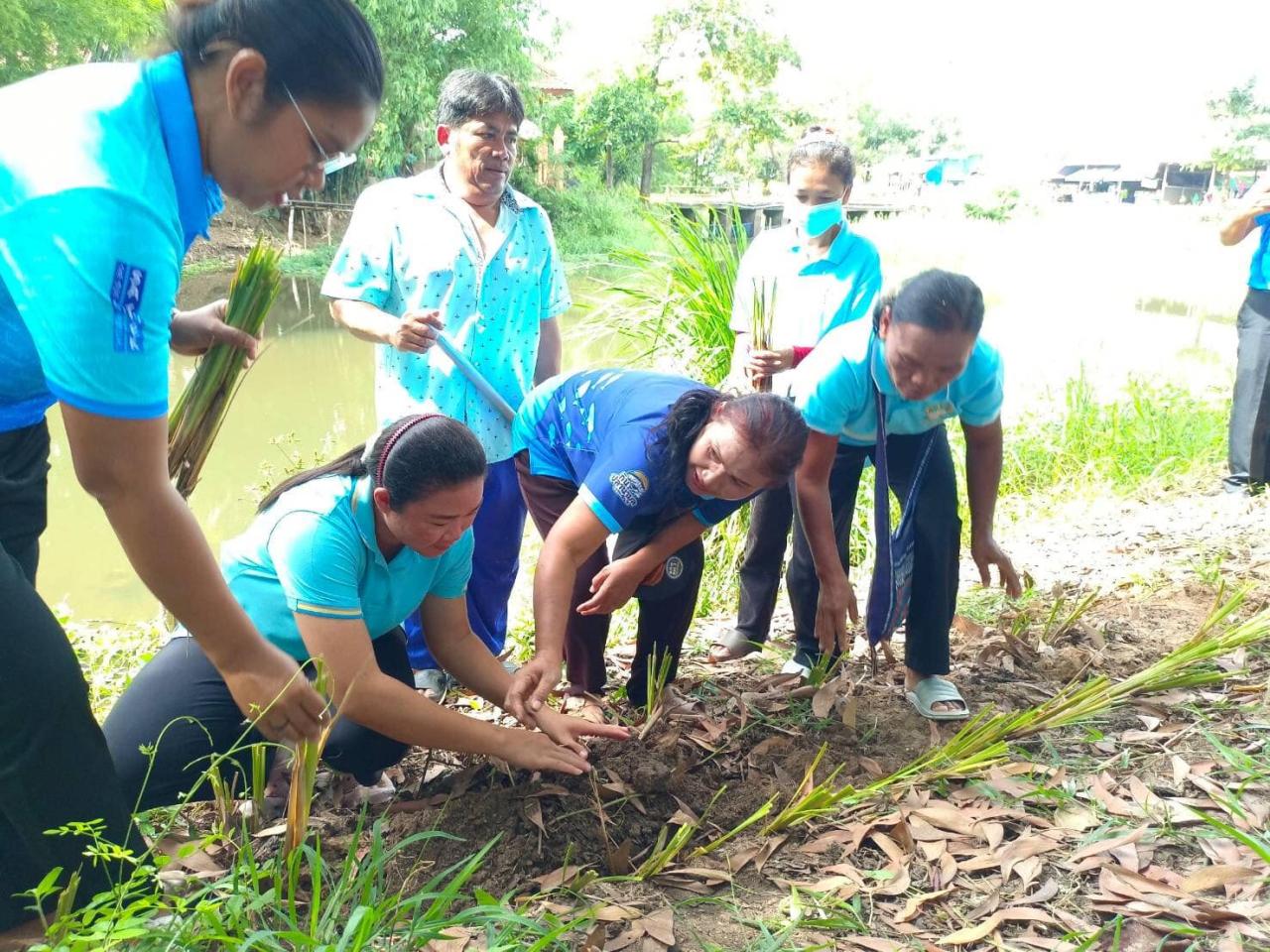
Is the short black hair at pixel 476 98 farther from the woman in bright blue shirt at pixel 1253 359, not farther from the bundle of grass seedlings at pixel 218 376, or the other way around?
the woman in bright blue shirt at pixel 1253 359

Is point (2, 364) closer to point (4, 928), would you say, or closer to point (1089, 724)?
point (4, 928)

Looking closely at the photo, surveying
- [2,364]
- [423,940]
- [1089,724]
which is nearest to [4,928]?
[423,940]

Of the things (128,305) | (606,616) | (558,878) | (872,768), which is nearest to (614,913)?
(558,878)

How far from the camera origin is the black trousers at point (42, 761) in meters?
1.37

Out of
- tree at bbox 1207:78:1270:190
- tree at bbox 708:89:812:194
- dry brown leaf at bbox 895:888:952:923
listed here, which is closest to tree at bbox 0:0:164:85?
dry brown leaf at bbox 895:888:952:923

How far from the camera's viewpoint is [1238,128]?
41.8 metres

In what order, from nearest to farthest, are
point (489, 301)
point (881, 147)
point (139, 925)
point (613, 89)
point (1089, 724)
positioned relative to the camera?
point (139, 925), point (1089, 724), point (489, 301), point (613, 89), point (881, 147)

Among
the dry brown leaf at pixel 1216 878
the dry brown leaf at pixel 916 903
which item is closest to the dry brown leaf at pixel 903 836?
the dry brown leaf at pixel 916 903

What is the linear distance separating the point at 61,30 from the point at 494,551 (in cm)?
1616

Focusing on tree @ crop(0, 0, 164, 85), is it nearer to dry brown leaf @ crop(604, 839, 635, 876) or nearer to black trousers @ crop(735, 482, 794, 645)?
black trousers @ crop(735, 482, 794, 645)

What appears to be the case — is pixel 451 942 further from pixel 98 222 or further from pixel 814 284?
pixel 814 284

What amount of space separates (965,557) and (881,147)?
70.0 meters

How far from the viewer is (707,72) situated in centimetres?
3155

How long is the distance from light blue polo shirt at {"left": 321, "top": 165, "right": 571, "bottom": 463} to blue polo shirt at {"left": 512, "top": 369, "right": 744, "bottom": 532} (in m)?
0.25
